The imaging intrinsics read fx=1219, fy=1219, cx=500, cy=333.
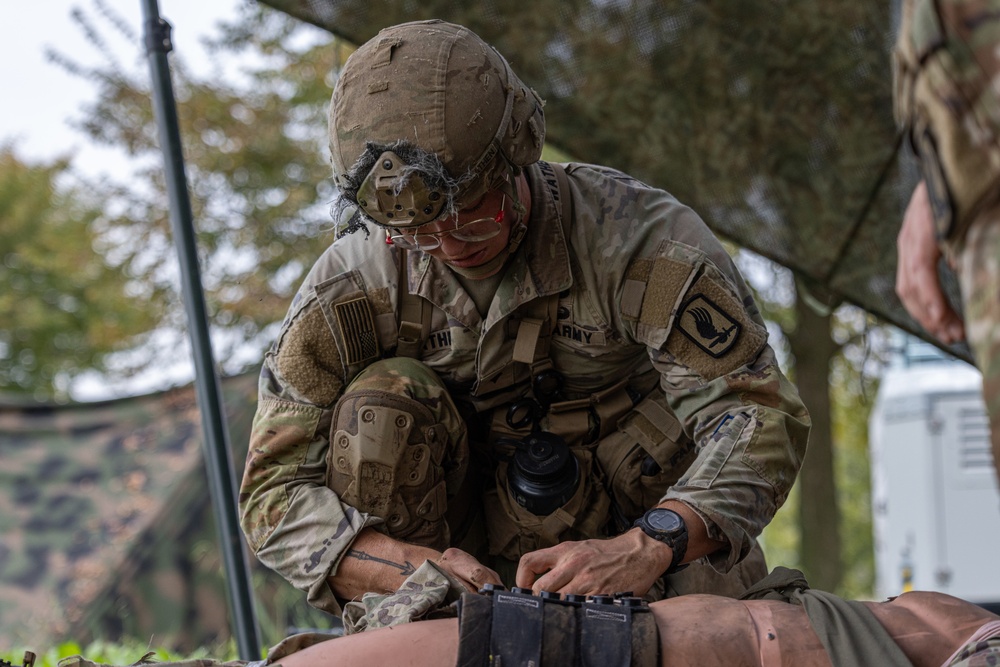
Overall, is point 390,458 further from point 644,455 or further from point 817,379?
point 817,379

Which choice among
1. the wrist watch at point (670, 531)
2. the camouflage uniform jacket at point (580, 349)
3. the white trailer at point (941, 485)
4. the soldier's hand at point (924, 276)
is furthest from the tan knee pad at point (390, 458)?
the white trailer at point (941, 485)

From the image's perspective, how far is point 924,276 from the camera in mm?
1676

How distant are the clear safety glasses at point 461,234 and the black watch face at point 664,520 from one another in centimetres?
72

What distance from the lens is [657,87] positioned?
4.03 metres

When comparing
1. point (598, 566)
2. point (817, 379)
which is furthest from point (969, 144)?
point (817, 379)

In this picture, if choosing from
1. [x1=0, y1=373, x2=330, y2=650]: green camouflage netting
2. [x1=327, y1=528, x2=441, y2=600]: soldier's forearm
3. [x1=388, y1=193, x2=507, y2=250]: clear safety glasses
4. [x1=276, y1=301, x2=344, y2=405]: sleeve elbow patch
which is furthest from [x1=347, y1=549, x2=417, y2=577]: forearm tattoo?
[x1=0, y1=373, x2=330, y2=650]: green camouflage netting

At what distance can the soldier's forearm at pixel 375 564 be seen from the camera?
8.66 feet

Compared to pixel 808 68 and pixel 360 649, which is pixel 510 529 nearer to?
pixel 360 649

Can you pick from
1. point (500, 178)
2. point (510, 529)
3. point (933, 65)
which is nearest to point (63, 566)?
point (510, 529)

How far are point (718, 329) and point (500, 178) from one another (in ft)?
1.97

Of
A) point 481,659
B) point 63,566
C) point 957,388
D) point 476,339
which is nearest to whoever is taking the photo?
point 481,659

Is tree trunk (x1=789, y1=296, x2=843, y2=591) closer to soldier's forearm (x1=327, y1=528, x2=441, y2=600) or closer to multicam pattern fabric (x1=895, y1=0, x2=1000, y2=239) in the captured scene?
soldier's forearm (x1=327, y1=528, x2=441, y2=600)

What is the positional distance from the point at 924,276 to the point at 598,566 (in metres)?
1.01

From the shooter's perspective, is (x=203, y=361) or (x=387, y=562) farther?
(x=203, y=361)
